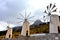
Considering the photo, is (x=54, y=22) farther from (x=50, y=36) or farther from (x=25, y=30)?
(x=25, y=30)

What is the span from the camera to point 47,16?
25.0 m

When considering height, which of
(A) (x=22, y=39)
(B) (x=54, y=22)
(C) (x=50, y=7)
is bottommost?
(A) (x=22, y=39)

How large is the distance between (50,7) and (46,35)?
15.8 feet

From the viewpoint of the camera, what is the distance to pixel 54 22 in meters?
21.3

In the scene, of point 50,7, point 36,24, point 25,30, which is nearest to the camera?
point 50,7

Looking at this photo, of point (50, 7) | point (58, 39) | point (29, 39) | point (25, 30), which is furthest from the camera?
point (25, 30)

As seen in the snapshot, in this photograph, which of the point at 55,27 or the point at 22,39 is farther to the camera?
the point at 22,39

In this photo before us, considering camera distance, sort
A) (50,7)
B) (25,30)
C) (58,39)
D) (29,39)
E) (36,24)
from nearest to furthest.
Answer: (58,39) < (29,39) < (50,7) < (25,30) < (36,24)

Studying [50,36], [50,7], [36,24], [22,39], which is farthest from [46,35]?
[36,24]

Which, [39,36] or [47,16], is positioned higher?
[47,16]

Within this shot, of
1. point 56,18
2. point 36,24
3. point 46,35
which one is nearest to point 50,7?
point 56,18

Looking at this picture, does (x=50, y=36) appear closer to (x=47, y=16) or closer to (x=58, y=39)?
(x=58, y=39)

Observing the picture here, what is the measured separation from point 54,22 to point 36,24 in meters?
25.7

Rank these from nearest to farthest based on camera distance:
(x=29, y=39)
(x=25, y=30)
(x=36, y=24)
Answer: (x=29, y=39) → (x=25, y=30) → (x=36, y=24)
